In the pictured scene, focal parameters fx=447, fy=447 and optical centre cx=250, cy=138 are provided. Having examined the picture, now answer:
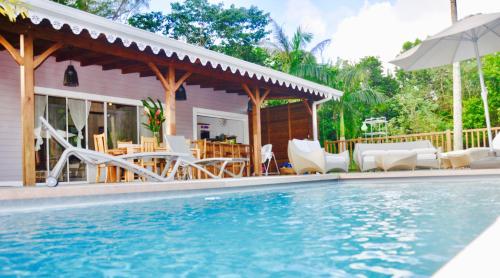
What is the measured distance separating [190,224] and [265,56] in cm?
2240

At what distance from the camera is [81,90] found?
938 cm

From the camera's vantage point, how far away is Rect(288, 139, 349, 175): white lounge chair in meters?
9.08

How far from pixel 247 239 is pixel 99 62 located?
279 inches

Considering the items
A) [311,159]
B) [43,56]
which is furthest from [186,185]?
[311,159]

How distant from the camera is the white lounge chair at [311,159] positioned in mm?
9078

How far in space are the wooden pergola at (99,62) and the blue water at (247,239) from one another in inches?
77.6

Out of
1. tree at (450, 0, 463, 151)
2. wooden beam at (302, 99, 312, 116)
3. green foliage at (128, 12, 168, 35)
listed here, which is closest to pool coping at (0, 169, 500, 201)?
wooden beam at (302, 99, 312, 116)

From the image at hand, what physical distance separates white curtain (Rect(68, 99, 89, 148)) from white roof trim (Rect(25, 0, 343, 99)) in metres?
3.09

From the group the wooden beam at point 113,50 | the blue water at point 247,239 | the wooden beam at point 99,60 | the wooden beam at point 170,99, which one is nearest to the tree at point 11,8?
the wooden beam at point 113,50

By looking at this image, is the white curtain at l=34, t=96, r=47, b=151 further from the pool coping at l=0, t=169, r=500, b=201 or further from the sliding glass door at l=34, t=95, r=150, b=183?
the pool coping at l=0, t=169, r=500, b=201

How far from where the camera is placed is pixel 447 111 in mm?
22312

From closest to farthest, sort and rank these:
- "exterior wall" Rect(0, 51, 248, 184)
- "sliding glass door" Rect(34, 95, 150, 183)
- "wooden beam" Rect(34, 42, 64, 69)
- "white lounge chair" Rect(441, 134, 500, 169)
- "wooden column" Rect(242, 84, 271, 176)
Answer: "wooden beam" Rect(34, 42, 64, 69)
"white lounge chair" Rect(441, 134, 500, 169)
"exterior wall" Rect(0, 51, 248, 184)
"sliding glass door" Rect(34, 95, 150, 183)
"wooden column" Rect(242, 84, 271, 176)

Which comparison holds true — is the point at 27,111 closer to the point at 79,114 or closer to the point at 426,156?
the point at 79,114

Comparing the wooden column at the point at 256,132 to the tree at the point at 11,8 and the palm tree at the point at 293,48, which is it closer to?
the tree at the point at 11,8
